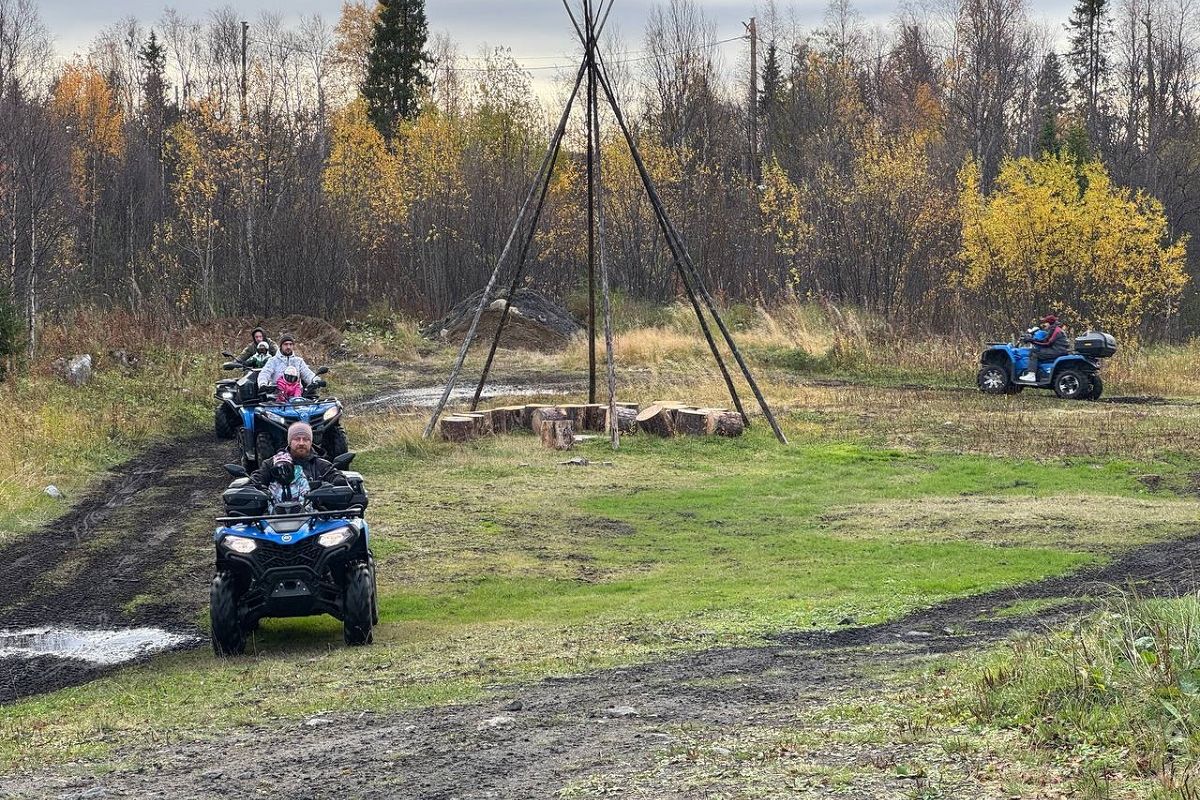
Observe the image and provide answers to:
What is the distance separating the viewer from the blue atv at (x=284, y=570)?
994cm

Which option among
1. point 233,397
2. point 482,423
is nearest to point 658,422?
point 482,423

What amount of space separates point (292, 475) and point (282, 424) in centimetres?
676

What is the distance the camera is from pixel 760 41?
67625 millimetres

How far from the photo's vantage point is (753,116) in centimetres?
6225

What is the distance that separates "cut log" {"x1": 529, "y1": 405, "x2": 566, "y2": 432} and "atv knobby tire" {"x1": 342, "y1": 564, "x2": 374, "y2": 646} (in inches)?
475

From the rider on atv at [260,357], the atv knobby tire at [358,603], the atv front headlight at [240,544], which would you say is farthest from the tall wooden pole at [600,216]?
the atv front headlight at [240,544]

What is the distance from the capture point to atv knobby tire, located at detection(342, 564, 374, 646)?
10.1 meters

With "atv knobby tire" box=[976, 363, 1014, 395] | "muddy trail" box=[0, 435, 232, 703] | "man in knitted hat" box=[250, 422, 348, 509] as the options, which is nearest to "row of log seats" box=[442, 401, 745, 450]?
"muddy trail" box=[0, 435, 232, 703]

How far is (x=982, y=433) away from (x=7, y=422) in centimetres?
1432

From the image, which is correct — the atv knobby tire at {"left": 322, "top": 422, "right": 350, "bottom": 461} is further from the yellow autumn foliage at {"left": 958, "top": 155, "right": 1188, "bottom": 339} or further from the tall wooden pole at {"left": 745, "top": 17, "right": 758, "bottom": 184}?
the tall wooden pole at {"left": 745, "top": 17, "right": 758, "bottom": 184}

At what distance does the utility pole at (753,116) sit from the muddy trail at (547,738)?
2088 inches

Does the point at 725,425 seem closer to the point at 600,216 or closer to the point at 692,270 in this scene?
the point at 692,270

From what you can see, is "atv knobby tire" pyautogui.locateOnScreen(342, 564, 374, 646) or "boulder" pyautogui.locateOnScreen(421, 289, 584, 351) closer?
"atv knobby tire" pyautogui.locateOnScreen(342, 564, 374, 646)

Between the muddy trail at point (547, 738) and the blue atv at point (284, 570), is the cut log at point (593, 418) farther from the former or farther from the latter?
the muddy trail at point (547, 738)
